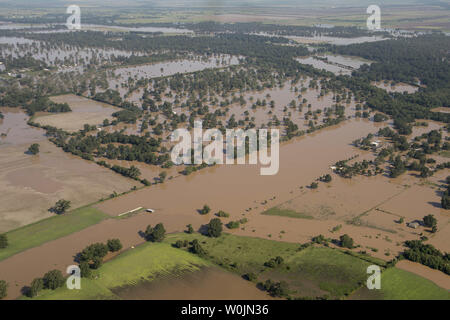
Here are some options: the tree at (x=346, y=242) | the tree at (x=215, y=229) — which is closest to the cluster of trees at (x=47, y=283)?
the tree at (x=215, y=229)

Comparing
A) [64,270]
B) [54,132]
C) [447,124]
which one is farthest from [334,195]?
[54,132]

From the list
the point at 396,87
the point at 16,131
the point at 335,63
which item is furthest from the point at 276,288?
the point at 335,63

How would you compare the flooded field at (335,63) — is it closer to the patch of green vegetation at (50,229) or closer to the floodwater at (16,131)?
the floodwater at (16,131)

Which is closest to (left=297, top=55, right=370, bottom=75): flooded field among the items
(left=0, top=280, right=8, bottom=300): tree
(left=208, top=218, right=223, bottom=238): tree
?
(left=208, top=218, right=223, bottom=238): tree
